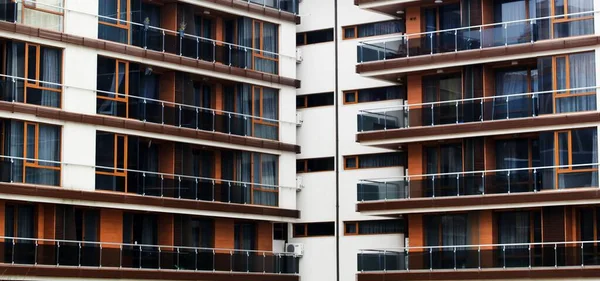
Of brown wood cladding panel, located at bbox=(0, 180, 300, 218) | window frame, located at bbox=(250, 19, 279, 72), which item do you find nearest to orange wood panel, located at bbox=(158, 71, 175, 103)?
brown wood cladding panel, located at bbox=(0, 180, 300, 218)

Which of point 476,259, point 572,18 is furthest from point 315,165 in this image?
point 572,18

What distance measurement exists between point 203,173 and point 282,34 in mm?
7059

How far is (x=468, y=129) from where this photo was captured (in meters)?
55.8

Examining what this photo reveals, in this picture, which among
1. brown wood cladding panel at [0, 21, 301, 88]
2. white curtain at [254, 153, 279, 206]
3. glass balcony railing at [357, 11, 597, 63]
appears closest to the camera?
brown wood cladding panel at [0, 21, 301, 88]

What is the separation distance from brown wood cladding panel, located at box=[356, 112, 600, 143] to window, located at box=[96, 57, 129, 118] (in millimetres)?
9277

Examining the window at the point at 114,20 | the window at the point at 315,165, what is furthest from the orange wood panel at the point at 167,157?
the window at the point at 315,165

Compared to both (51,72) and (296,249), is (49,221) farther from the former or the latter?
(296,249)

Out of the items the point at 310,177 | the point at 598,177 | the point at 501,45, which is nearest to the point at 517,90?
the point at 501,45

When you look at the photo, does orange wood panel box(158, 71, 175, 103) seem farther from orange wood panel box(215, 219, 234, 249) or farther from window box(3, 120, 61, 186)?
window box(3, 120, 61, 186)

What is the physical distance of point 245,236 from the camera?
200 ft

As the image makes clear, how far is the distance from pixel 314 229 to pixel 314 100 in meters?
5.39

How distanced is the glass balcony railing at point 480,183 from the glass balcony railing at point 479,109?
2009mm

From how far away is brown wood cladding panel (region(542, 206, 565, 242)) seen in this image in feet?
176

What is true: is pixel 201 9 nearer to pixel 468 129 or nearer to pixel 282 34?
pixel 282 34
